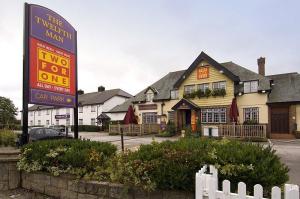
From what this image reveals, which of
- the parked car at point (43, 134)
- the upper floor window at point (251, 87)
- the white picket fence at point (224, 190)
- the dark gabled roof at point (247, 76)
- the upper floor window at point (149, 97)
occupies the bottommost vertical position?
the parked car at point (43, 134)

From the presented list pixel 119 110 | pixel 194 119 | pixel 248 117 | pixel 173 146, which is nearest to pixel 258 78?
pixel 248 117

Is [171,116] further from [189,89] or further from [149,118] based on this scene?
[189,89]

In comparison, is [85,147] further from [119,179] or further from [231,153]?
[231,153]

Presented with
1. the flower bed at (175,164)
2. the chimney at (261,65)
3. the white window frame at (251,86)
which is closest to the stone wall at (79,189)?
the flower bed at (175,164)

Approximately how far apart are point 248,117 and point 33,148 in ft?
74.6

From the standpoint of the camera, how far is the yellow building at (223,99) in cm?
2491

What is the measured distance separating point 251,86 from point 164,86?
39.0 feet

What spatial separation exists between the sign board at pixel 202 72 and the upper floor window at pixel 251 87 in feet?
13.7

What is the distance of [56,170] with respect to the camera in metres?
6.63

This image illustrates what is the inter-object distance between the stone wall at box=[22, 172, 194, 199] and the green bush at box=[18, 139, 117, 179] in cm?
20

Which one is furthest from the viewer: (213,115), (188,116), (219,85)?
(188,116)

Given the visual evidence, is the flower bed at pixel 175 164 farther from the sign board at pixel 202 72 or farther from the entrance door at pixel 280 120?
the sign board at pixel 202 72

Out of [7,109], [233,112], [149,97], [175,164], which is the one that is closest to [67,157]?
[175,164]

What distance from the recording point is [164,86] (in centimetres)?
3544
